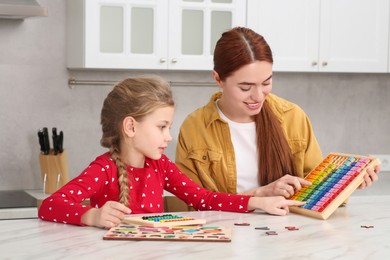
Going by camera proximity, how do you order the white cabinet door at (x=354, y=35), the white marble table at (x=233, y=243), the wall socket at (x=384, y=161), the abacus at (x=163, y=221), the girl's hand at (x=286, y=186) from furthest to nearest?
the wall socket at (x=384, y=161)
the white cabinet door at (x=354, y=35)
the girl's hand at (x=286, y=186)
the abacus at (x=163, y=221)
the white marble table at (x=233, y=243)

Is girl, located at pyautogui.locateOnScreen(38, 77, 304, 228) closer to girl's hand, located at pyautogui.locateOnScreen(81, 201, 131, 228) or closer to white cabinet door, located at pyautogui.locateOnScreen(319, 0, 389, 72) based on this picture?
girl's hand, located at pyautogui.locateOnScreen(81, 201, 131, 228)

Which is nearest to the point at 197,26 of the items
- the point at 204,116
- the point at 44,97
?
the point at 44,97

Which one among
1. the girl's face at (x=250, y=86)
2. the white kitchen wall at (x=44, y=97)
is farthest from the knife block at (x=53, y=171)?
the girl's face at (x=250, y=86)

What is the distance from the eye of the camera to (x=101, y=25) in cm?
371

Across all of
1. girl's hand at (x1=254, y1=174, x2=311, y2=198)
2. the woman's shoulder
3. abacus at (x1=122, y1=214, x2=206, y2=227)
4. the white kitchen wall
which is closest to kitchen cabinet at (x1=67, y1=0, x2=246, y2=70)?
the white kitchen wall

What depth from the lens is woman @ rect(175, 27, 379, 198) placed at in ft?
8.46

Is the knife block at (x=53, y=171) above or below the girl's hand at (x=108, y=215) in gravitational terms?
below

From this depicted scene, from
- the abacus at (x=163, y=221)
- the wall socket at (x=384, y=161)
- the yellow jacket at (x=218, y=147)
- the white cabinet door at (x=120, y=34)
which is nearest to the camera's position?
the abacus at (x=163, y=221)

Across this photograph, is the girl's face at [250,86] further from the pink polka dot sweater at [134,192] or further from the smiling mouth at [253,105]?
the pink polka dot sweater at [134,192]

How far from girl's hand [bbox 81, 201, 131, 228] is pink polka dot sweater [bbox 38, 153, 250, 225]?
51 millimetres

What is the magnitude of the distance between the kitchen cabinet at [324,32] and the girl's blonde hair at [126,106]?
176 cm

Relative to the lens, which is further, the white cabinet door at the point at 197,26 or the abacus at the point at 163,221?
the white cabinet door at the point at 197,26

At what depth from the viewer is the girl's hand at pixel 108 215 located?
1.96 metres

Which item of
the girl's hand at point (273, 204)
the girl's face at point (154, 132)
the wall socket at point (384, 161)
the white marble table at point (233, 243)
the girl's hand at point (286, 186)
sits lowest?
the wall socket at point (384, 161)
